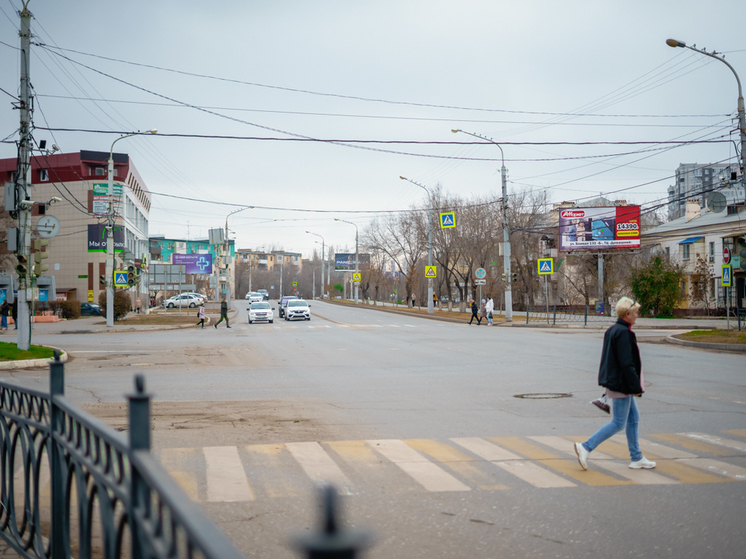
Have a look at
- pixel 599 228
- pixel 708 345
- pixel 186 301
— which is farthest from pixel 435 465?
pixel 186 301

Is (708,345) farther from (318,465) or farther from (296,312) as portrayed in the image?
(296,312)

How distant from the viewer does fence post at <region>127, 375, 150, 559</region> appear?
7.48 ft

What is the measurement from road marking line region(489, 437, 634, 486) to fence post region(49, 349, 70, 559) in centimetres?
492

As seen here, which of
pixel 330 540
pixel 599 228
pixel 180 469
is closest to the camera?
pixel 330 540

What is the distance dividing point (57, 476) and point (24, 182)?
65.7 ft

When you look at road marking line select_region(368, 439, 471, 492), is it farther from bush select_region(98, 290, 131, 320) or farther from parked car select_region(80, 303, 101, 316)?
parked car select_region(80, 303, 101, 316)

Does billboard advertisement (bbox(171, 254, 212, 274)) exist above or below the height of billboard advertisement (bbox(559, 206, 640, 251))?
below

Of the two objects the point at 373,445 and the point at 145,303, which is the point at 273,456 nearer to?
the point at 373,445

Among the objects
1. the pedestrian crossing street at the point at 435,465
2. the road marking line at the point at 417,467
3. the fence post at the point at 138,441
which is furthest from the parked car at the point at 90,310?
the fence post at the point at 138,441

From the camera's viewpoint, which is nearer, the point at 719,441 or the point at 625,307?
the point at 625,307

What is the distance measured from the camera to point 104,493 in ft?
9.77

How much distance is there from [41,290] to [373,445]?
45296mm

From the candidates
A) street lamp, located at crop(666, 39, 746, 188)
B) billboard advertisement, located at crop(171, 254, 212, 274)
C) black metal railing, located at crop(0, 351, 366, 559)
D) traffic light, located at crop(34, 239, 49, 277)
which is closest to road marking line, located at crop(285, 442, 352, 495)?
black metal railing, located at crop(0, 351, 366, 559)

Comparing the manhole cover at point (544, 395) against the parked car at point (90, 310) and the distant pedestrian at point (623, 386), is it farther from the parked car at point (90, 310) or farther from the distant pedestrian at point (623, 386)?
the parked car at point (90, 310)
